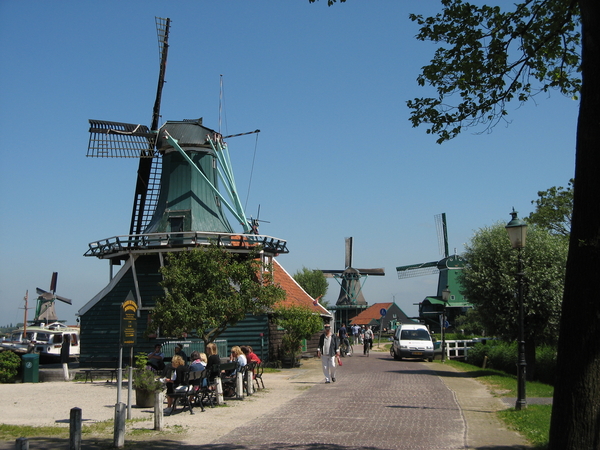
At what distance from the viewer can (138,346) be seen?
2730 centimetres

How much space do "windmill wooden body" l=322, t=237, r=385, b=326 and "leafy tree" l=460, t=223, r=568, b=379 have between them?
53.9 m

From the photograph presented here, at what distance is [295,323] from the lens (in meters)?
26.2

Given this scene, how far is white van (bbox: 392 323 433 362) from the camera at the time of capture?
101 ft

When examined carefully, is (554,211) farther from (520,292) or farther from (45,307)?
(45,307)

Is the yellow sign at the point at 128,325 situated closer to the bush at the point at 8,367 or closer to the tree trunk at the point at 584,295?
the tree trunk at the point at 584,295

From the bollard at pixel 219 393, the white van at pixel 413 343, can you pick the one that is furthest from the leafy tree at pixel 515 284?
the bollard at pixel 219 393

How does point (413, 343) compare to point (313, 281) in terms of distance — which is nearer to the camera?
point (413, 343)

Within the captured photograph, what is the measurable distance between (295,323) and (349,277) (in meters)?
51.3

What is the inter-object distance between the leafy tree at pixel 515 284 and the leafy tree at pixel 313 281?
2136 inches

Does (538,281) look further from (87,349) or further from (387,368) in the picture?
(87,349)

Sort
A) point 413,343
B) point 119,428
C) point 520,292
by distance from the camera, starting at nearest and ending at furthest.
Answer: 1. point 119,428
2. point 520,292
3. point 413,343

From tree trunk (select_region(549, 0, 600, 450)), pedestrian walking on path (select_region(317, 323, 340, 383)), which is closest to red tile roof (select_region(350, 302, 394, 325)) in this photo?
pedestrian walking on path (select_region(317, 323, 340, 383))

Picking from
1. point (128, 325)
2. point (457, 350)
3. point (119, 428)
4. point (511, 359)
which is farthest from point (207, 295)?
point (457, 350)

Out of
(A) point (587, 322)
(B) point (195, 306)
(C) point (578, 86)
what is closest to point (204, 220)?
(B) point (195, 306)
